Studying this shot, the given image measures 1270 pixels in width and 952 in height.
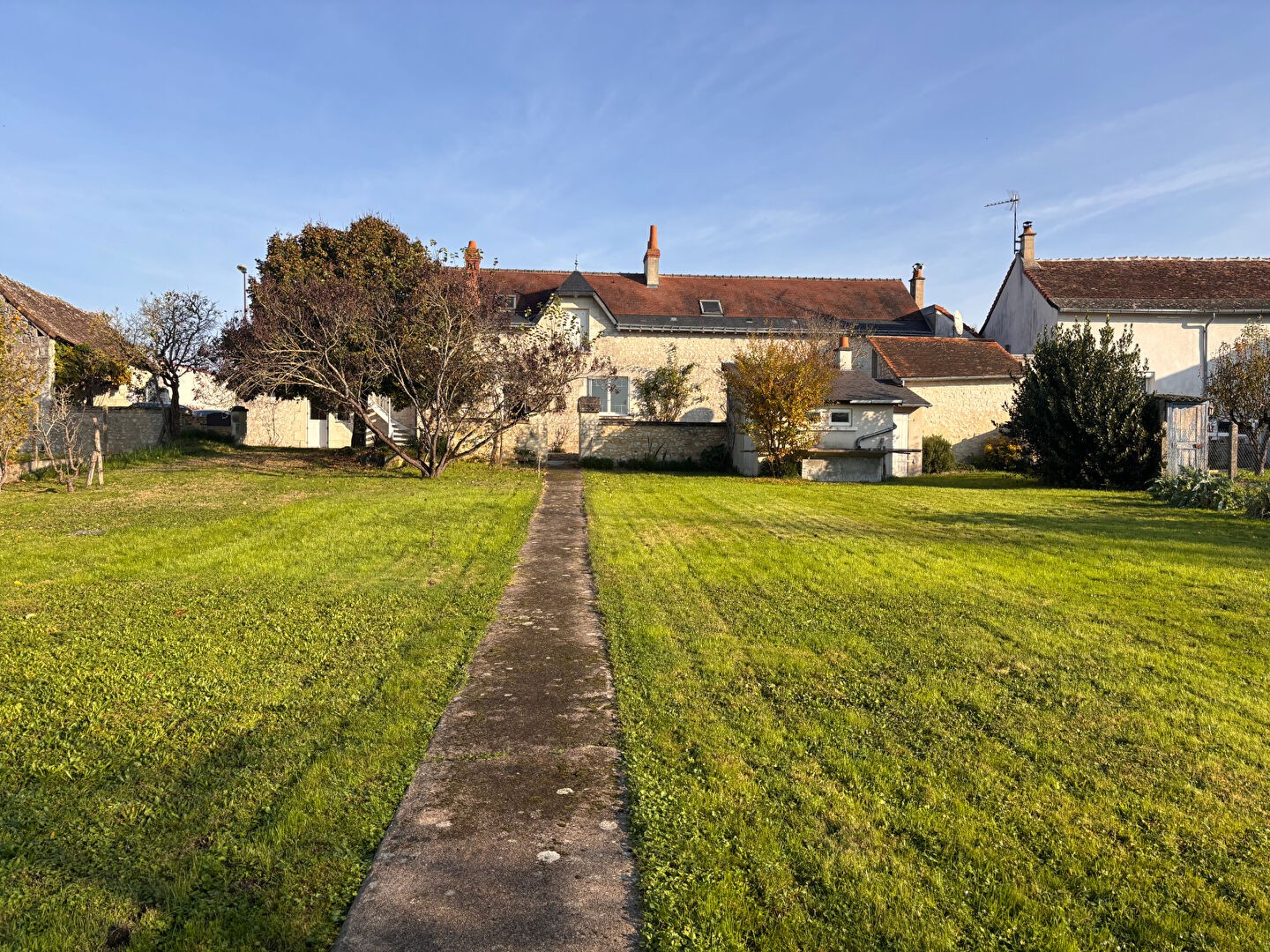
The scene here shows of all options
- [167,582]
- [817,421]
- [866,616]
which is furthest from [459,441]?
[866,616]

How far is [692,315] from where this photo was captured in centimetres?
3262

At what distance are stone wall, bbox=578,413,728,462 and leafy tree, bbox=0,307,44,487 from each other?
1383cm

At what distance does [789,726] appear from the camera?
4191 mm

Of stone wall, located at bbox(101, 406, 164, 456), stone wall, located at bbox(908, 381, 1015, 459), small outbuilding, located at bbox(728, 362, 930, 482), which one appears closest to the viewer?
small outbuilding, located at bbox(728, 362, 930, 482)

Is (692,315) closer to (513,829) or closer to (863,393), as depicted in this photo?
(863,393)

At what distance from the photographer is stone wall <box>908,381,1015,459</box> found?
27812 mm

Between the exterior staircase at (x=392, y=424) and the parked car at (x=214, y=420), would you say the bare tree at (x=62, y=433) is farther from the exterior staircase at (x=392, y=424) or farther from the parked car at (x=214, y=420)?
the parked car at (x=214, y=420)

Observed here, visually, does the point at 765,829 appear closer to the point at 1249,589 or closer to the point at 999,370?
the point at 1249,589

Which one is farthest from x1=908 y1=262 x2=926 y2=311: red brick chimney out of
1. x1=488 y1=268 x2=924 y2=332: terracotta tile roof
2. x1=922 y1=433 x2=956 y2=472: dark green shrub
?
x1=922 y1=433 x2=956 y2=472: dark green shrub

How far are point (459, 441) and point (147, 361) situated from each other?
1115cm

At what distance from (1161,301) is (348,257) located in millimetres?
26869

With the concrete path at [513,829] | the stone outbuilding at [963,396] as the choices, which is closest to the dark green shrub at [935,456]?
the stone outbuilding at [963,396]

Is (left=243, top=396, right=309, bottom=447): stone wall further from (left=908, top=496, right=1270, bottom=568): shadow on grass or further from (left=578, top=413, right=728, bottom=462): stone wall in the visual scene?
(left=908, top=496, right=1270, bottom=568): shadow on grass

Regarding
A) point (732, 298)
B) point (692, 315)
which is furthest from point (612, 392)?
point (732, 298)
